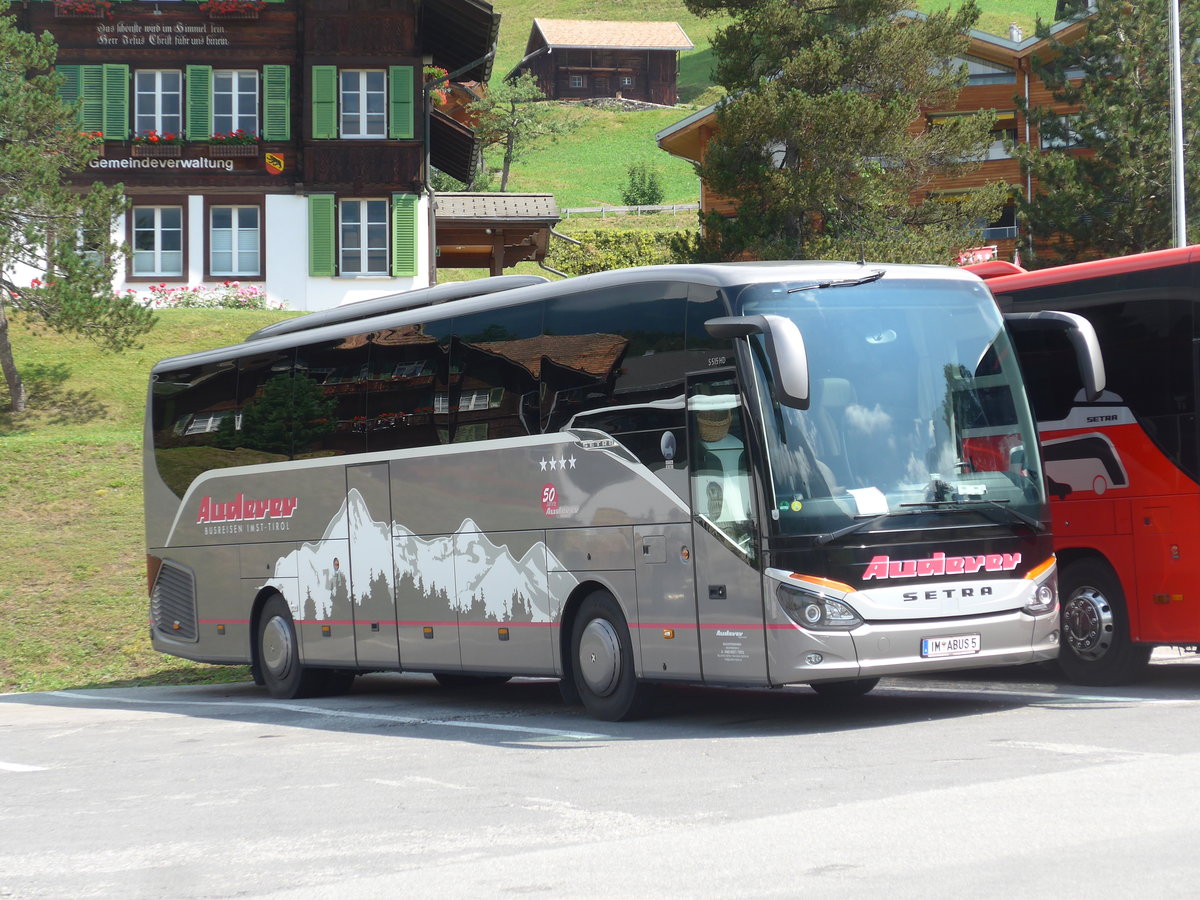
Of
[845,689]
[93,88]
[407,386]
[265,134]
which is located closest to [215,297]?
[265,134]

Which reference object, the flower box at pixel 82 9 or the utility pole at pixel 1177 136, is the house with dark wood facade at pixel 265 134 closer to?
the flower box at pixel 82 9

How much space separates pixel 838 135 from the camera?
31.8 metres

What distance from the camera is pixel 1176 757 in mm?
8922

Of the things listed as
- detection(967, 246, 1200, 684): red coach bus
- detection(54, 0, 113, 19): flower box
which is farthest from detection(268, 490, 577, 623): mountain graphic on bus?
detection(54, 0, 113, 19): flower box

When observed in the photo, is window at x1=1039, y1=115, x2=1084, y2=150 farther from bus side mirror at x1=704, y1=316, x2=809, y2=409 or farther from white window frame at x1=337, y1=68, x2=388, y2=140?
bus side mirror at x1=704, y1=316, x2=809, y2=409

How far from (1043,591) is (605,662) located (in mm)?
3166

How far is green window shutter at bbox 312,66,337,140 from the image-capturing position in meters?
40.4

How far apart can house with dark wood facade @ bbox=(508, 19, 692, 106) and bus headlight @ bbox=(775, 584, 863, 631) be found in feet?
445

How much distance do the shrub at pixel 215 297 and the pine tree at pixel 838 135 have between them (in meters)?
12.1

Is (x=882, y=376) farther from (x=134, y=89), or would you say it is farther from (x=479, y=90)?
(x=479, y=90)

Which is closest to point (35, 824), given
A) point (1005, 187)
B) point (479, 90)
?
point (1005, 187)

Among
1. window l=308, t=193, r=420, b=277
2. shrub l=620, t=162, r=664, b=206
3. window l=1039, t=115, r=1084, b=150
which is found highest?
shrub l=620, t=162, r=664, b=206

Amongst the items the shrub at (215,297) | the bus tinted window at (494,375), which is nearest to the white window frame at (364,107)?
the shrub at (215,297)

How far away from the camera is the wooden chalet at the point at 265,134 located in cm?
4072
